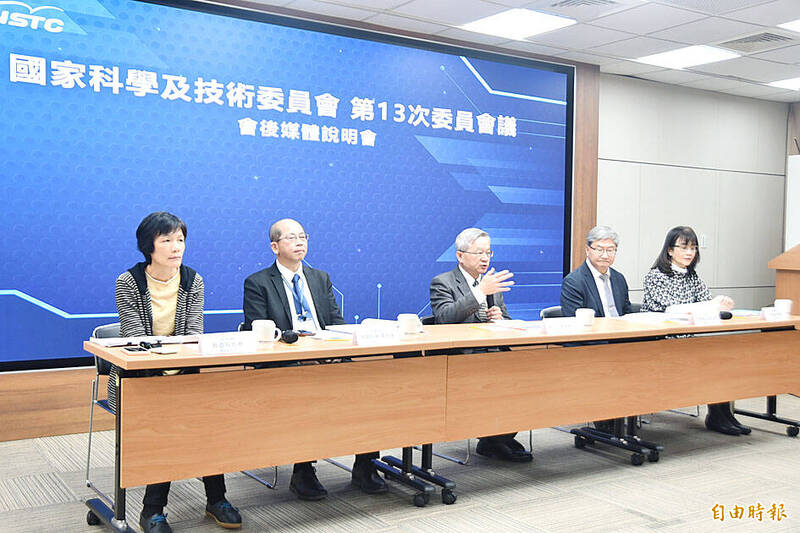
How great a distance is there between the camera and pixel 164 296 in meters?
3.29

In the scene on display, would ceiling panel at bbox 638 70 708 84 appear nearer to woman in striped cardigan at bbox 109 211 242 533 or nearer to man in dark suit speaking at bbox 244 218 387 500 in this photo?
man in dark suit speaking at bbox 244 218 387 500

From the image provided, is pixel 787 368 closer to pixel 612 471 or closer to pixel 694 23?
pixel 612 471

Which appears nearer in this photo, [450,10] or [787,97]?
[450,10]

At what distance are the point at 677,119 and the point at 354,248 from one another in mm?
3858

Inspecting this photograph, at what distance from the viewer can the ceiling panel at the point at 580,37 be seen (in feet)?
18.9

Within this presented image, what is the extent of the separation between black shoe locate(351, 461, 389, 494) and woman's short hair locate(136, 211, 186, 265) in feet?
4.33

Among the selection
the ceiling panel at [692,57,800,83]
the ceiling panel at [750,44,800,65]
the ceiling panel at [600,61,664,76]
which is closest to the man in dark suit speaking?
the ceiling panel at [600,61,664,76]

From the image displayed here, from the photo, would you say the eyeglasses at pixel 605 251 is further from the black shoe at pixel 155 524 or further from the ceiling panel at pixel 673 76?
the ceiling panel at pixel 673 76

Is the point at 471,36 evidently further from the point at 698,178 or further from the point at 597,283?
the point at 698,178

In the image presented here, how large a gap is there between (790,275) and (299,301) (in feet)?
14.1

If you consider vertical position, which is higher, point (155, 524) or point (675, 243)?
point (675, 243)

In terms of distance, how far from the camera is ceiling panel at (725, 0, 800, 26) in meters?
5.10

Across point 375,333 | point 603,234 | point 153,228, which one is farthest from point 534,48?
point 153,228

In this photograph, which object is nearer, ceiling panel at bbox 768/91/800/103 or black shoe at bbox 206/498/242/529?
black shoe at bbox 206/498/242/529
